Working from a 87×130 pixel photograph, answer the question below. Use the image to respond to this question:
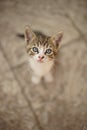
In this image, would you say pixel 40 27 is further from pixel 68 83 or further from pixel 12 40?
pixel 68 83

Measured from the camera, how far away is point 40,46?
1.51m

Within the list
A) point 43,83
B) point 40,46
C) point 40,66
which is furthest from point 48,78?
point 40,46

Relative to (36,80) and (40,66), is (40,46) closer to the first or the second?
(40,66)

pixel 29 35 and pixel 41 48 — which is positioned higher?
pixel 29 35

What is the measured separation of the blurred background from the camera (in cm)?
164

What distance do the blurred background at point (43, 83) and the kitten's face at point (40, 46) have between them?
1.09ft

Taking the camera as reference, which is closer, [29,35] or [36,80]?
[29,35]

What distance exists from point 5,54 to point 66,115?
663 mm

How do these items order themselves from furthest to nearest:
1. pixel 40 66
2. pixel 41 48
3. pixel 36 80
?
pixel 36 80
pixel 40 66
pixel 41 48

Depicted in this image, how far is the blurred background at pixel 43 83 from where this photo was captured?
1.64 metres

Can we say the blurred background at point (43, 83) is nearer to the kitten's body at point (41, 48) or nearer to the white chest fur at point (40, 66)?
the white chest fur at point (40, 66)

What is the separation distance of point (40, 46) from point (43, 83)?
1.27 ft

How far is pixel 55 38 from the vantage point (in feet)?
5.07

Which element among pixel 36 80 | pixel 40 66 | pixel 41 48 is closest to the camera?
pixel 41 48
